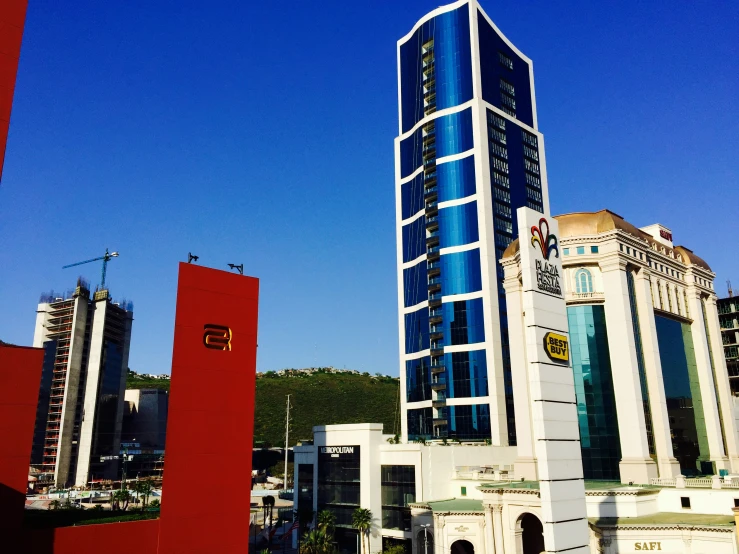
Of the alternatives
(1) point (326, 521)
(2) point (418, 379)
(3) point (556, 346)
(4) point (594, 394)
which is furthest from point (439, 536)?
(2) point (418, 379)

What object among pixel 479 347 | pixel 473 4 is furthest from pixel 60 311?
pixel 473 4

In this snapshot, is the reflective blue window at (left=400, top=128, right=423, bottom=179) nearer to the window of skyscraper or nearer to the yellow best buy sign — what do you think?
the window of skyscraper

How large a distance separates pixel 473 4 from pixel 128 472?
483ft

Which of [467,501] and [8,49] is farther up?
[8,49]

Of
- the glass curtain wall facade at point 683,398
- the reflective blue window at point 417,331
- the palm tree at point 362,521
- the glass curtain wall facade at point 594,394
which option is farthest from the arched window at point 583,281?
the reflective blue window at point 417,331

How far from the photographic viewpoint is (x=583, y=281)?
6894cm

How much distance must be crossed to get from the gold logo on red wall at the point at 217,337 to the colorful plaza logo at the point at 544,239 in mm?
23030

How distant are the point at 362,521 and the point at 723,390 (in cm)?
5215

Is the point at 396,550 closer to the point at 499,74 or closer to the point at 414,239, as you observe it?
the point at 414,239

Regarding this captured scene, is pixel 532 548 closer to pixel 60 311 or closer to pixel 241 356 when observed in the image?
pixel 241 356

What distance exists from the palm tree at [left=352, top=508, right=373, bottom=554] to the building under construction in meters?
102

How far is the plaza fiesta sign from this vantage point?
35219 mm

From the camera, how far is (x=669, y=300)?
251ft

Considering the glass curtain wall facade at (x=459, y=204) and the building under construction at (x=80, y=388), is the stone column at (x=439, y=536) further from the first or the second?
the building under construction at (x=80, y=388)
